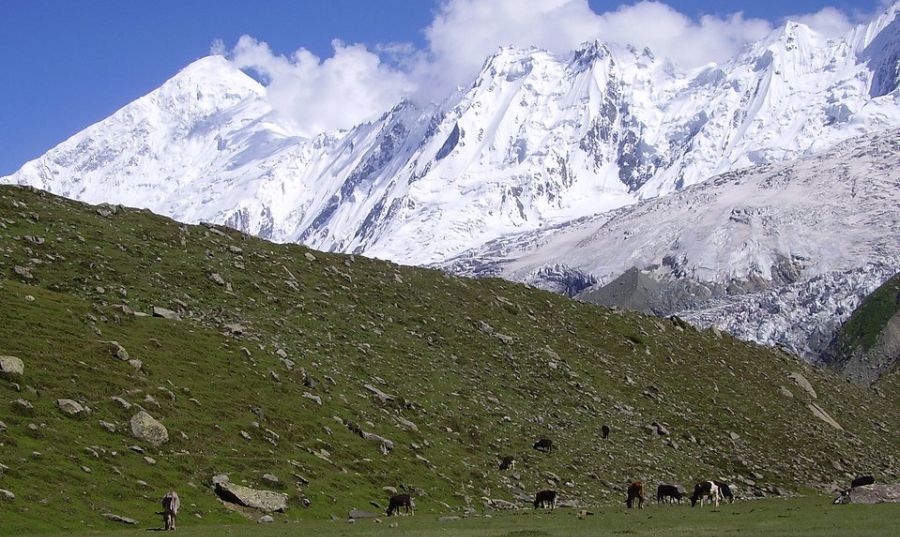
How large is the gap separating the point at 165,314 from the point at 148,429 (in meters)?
17.7

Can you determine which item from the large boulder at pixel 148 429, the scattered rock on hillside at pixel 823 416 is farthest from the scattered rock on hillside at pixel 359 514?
the scattered rock on hillside at pixel 823 416

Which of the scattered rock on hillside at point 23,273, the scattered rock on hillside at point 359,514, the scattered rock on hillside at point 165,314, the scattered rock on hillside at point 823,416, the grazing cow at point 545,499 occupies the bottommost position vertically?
the scattered rock on hillside at point 359,514

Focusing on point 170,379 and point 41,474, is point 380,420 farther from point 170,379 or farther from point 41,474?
point 41,474

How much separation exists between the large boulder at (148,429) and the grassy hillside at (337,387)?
461 mm

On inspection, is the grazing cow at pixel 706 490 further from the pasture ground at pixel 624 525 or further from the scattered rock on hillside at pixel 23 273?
the scattered rock on hillside at pixel 23 273

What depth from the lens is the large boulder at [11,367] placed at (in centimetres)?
5209

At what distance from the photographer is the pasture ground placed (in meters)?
42.4

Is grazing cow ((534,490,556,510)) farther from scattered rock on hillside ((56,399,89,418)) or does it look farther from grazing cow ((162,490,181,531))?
scattered rock on hillside ((56,399,89,418))

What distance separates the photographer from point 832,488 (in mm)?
80188

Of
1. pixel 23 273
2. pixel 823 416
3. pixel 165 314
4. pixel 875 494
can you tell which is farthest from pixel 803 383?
pixel 23 273

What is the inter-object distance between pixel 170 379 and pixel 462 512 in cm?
1754

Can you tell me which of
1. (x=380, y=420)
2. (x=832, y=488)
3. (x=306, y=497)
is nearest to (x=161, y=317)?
(x=380, y=420)

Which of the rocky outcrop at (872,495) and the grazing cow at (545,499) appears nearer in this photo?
the grazing cow at (545,499)

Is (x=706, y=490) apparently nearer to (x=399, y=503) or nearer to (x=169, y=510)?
(x=399, y=503)
